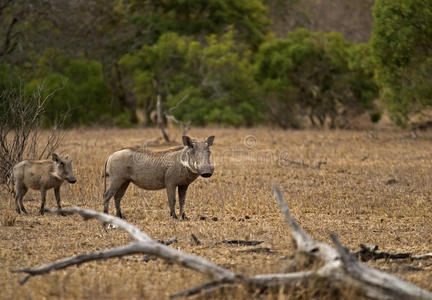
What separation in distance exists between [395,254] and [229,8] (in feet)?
70.5

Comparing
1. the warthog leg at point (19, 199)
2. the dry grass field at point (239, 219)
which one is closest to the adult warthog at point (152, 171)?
the dry grass field at point (239, 219)

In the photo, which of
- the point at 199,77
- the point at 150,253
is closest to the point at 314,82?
the point at 199,77

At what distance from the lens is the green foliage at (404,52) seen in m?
17.2

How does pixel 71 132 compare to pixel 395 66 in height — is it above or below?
below

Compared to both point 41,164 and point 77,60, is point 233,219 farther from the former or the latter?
point 77,60

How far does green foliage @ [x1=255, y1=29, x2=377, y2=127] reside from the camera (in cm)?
2327

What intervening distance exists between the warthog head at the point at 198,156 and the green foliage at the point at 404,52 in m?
11.0

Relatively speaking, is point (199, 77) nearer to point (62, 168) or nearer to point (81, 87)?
point (81, 87)

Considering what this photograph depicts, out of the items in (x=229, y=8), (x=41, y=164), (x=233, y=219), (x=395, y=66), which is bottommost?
(x=233, y=219)

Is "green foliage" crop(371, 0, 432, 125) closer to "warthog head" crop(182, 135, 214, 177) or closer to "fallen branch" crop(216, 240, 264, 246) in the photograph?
"warthog head" crop(182, 135, 214, 177)

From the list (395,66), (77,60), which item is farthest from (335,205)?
(77,60)

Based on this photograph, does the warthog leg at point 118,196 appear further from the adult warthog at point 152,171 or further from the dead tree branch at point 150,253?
the dead tree branch at point 150,253

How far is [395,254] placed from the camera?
226 inches

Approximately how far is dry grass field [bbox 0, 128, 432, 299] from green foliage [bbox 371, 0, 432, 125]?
327cm
